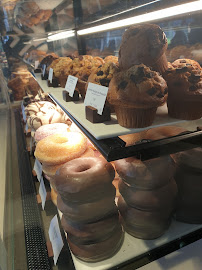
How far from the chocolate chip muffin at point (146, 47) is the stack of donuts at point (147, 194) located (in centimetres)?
42

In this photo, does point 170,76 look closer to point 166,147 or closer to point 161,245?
point 166,147

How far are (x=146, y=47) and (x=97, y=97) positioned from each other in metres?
0.29

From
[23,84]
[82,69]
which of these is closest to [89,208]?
[82,69]

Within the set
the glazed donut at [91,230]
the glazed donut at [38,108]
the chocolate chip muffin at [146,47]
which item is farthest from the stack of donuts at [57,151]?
the glazed donut at [38,108]

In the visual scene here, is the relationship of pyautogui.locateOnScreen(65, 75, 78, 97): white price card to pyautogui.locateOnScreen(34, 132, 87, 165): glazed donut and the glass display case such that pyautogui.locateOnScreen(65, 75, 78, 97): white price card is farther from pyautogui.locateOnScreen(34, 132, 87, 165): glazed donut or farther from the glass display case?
pyautogui.locateOnScreen(34, 132, 87, 165): glazed donut

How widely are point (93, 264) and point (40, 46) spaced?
2.95 m

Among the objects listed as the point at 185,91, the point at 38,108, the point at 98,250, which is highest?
the point at 185,91

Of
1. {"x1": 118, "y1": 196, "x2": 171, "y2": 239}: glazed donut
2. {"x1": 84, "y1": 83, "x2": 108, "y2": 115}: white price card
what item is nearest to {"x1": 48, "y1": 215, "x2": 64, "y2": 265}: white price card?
{"x1": 118, "y1": 196, "x2": 171, "y2": 239}: glazed donut

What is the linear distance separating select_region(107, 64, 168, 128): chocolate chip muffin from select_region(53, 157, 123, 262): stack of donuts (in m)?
0.28

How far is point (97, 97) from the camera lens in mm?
881

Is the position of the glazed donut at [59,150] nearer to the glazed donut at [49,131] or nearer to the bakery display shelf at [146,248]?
the glazed donut at [49,131]

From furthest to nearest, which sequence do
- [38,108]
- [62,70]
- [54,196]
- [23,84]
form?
[23,84] < [38,108] < [62,70] < [54,196]

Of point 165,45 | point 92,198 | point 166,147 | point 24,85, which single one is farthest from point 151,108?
point 24,85

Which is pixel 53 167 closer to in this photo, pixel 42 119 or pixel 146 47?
pixel 146 47
